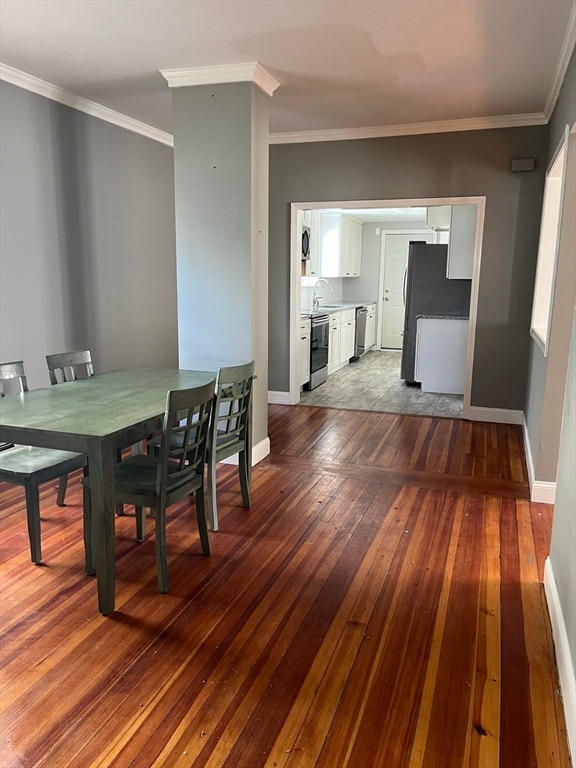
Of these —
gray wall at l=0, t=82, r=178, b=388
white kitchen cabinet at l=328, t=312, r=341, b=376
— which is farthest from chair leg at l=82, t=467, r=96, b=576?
white kitchen cabinet at l=328, t=312, r=341, b=376

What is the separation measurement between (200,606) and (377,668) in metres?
0.77

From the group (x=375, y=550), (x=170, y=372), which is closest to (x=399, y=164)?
(x=170, y=372)

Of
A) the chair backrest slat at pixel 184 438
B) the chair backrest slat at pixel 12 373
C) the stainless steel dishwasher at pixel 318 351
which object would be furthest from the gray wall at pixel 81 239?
the chair backrest slat at pixel 184 438

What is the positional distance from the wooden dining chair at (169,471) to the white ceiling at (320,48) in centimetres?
199

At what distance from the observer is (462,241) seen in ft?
19.0

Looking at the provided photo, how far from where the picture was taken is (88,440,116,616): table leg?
2133 mm

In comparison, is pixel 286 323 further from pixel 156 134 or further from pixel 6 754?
pixel 6 754

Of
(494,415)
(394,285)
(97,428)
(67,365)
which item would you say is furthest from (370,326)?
(97,428)

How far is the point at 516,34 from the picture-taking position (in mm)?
3049

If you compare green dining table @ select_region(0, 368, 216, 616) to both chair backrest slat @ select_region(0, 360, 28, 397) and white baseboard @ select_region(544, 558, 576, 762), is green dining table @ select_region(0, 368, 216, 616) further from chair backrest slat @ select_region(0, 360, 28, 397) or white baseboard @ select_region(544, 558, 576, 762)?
white baseboard @ select_region(544, 558, 576, 762)

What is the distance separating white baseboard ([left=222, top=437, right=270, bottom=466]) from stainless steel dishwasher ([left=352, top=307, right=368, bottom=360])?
5.02 meters

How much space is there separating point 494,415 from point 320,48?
11.4ft

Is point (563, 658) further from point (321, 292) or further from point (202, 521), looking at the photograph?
point (321, 292)

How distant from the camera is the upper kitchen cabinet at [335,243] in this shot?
8.73m
